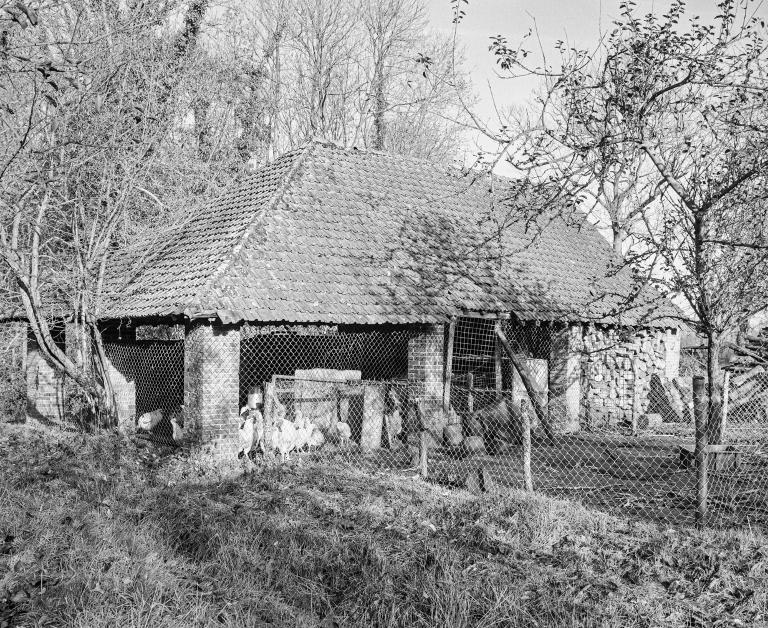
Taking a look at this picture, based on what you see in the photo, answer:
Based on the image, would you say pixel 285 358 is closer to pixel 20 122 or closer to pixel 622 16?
pixel 20 122

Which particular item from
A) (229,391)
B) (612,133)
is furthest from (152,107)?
(612,133)

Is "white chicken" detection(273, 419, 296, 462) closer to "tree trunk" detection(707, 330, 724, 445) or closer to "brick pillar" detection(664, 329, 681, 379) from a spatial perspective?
"tree trunk" detection(707, 330, 724, 445)

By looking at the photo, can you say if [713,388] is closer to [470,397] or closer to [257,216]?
[470,397]

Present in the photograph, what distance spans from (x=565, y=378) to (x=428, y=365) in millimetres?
4073

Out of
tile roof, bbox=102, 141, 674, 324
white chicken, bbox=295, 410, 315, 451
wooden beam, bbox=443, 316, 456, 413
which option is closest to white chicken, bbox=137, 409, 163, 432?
tile roof, bbox=102, 141, 674, 324

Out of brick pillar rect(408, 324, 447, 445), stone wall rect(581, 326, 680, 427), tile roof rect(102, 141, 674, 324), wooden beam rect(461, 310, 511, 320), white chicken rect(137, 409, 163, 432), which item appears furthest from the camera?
stone wall rect(581, 326, 680, 427)

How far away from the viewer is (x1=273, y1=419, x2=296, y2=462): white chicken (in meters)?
11.0

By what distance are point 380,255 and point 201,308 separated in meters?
3.87

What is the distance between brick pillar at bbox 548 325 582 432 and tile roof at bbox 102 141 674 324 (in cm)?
80

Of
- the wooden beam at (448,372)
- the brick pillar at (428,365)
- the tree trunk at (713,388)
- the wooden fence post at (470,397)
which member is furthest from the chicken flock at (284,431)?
the tree trunk at (713,388)

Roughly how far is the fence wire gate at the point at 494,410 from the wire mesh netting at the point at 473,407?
32 millimetres

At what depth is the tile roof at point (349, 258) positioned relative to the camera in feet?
37.6

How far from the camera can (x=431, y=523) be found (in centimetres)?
721

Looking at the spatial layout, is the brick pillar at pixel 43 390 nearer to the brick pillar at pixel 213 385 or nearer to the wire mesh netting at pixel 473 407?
the wire mesh netting at pixel 473 407
